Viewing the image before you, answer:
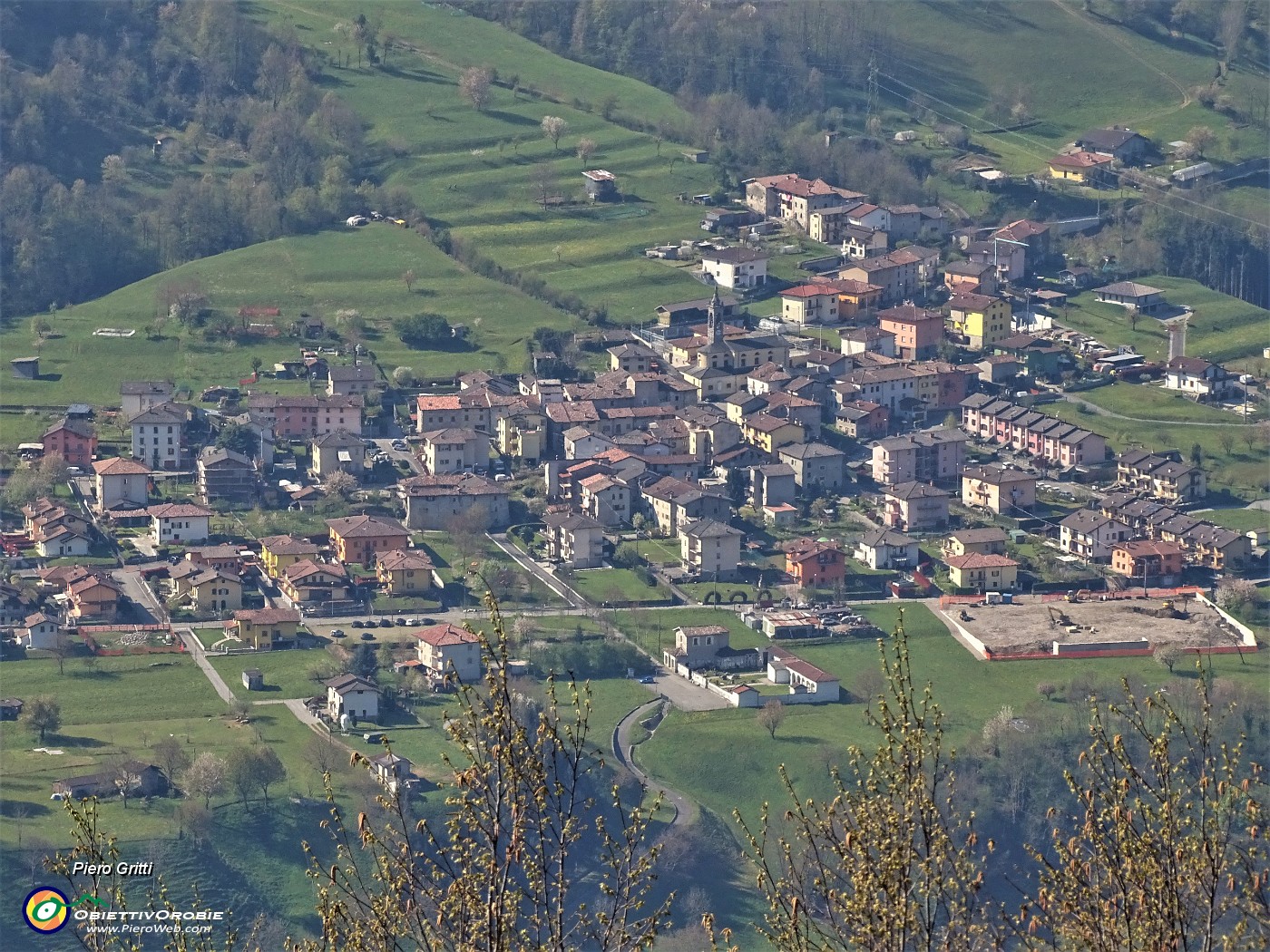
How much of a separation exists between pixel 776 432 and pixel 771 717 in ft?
35.1

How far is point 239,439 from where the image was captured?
39.4m

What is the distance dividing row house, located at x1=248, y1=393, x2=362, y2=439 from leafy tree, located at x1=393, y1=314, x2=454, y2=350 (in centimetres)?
399

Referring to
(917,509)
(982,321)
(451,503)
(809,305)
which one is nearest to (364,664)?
(451,503)

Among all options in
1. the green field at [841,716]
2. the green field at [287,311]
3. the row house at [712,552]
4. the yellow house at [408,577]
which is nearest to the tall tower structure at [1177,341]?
the green field at [287,311]

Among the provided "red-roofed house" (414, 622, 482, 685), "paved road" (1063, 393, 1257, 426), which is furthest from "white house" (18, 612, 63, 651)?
"paved road" (1063, 393, 1257, 426)

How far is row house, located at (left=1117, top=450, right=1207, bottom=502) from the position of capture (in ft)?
128

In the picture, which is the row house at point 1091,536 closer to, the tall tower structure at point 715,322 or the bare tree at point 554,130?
the tall tower structure at point 715,322

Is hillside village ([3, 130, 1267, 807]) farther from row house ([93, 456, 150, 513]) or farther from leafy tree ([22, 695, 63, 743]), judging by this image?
leafy tree ([22, 695, 63, 743])

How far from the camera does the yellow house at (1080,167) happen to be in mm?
54000

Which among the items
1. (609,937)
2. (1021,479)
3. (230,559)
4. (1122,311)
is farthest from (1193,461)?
(609,937)

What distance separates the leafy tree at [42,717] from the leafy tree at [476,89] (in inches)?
1122

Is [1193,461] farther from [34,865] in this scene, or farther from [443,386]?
[34,865]

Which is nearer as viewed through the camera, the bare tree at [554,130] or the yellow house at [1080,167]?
the bare tree at [554,130]

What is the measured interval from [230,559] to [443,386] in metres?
8.49
